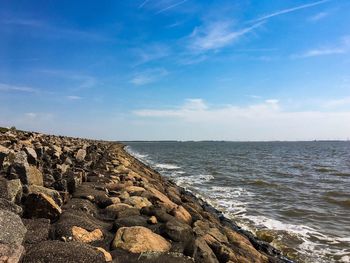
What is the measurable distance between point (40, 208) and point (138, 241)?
1.61 m

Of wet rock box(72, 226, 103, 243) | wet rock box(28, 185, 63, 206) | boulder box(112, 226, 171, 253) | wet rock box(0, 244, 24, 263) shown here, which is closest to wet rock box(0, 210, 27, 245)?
wet rock box(0, 244, 24, 263)

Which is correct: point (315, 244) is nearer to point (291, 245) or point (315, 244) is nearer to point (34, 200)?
point (291, 245)

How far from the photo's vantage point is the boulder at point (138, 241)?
17.0 ft

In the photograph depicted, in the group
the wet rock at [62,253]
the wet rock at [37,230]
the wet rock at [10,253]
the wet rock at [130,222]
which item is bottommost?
the wet rock at [130,222]

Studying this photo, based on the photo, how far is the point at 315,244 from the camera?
375 inches

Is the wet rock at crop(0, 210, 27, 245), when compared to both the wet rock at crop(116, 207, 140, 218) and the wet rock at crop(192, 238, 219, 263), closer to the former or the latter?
the wet rock at crop(192, 238, 219, 263)

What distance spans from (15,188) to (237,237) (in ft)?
16.0

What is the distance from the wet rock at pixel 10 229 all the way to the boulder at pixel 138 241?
1.40 metres

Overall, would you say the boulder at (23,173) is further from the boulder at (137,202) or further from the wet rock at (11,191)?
the boulder at (137,202)

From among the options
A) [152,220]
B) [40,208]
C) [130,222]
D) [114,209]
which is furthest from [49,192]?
[152,220]

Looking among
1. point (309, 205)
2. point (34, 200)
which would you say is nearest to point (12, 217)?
point (34, 200)

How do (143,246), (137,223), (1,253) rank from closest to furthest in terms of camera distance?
(1,253) → (143,246) → (137,223)

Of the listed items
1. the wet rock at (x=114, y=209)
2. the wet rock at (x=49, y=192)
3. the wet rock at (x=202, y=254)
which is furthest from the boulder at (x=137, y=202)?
the wet rock at (x=202, y=254)

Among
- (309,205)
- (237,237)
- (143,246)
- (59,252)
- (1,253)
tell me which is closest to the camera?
(1,253)
